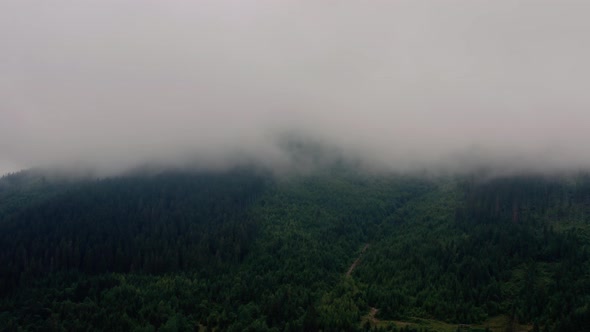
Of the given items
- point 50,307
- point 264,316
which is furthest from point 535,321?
point 50,307

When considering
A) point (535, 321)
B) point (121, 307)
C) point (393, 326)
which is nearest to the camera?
point (535, 321)

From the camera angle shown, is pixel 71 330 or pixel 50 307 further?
pixel 50 307

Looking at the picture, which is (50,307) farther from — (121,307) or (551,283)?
(551,283)

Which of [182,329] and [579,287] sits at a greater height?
[579,287]

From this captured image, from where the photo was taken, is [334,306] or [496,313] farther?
[334,306]

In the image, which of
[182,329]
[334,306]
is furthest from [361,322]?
[182,329]

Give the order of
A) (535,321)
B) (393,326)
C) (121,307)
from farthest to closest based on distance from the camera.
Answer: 1. (121,307)
2. (393,326)
3. (535,321)

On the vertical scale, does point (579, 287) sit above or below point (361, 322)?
above

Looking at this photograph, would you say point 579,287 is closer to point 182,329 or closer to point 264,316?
point 264,316

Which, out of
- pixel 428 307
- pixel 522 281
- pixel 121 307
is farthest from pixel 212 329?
pixel 522 281
